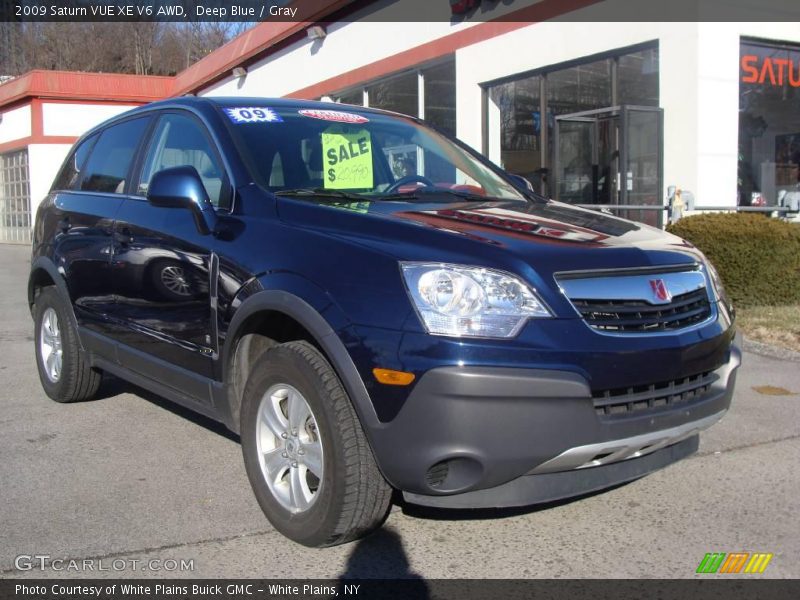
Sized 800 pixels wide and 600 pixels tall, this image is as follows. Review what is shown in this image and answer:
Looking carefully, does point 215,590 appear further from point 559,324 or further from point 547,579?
point 559,324

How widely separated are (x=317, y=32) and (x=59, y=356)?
1337cm

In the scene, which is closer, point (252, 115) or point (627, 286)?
point (627, 286)

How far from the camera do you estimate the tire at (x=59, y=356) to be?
17.3ft

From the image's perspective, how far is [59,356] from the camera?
218 inches

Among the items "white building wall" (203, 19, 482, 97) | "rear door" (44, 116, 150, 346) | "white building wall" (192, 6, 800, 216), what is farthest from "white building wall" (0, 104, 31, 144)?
"rear door" (44, 116, 150, 346)

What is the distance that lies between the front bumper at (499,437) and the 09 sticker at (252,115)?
6.45 ft

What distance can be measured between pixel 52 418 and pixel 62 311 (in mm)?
689

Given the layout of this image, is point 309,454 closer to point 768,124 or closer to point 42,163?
point 768,124

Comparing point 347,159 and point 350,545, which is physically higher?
point 347,159

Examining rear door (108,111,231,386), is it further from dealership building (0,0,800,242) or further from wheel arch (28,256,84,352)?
dealership building (0,0,800,242)

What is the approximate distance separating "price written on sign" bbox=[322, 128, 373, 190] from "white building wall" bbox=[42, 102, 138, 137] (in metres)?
23.3

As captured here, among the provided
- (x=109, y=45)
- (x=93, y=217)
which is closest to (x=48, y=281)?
(x=93, y=217)

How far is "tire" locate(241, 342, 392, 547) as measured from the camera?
9.91ft

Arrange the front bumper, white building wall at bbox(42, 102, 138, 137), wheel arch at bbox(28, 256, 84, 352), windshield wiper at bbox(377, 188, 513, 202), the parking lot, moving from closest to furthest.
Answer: the front bumper → the parking lot → windshield wiper at bbox(377, 188, 513, 202) → wheel arch at bbox(28, 256, 84, 352) → white building wall at bbox(42, 102, 138, 137)
